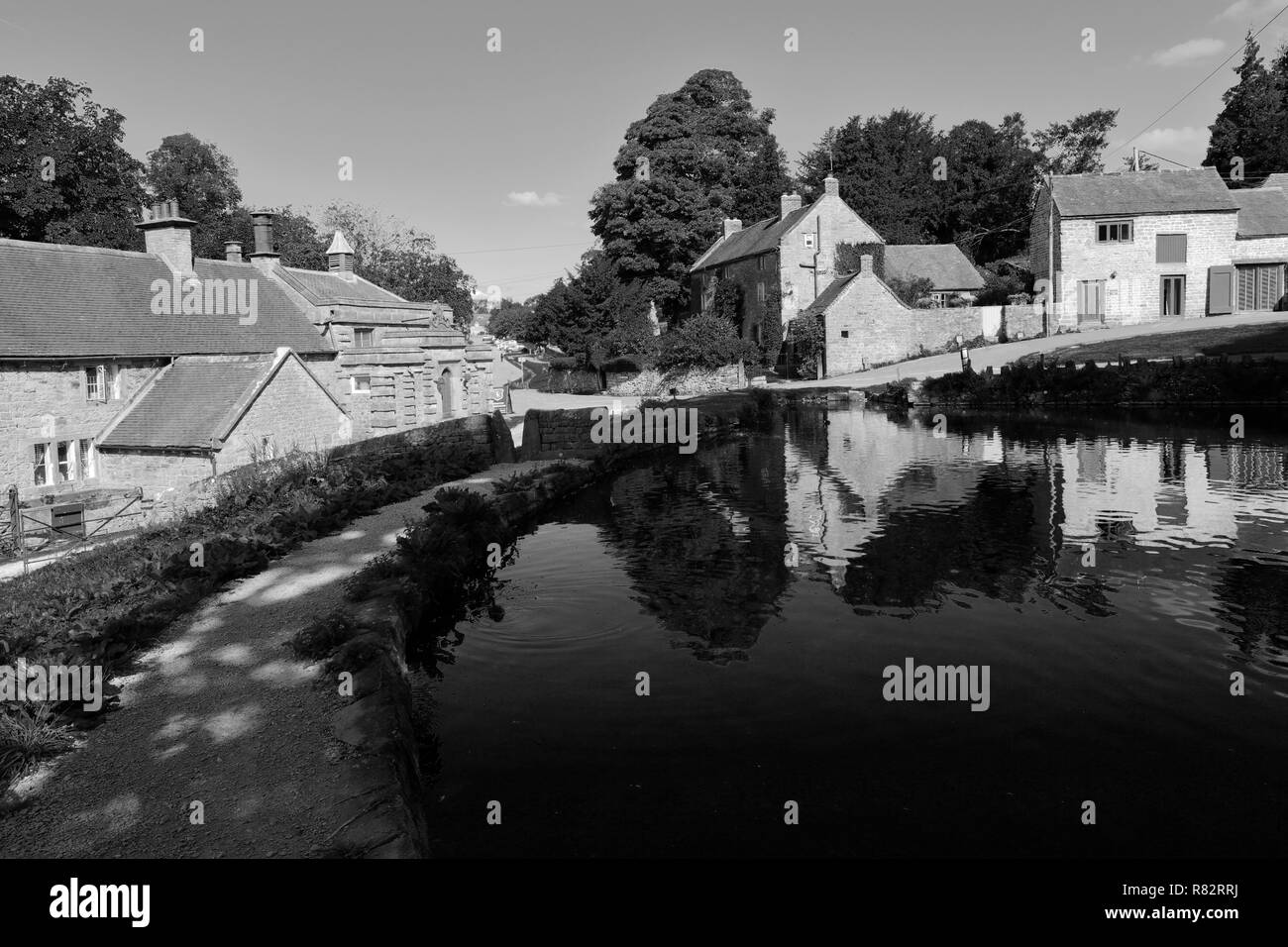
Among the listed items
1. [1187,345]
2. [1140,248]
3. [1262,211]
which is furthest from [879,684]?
[1262,211]

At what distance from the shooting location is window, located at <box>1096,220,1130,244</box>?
150 feet

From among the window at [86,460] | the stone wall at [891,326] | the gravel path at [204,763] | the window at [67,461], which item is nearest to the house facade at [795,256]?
the stone wall at [891,326]

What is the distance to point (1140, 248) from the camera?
45.8 meters

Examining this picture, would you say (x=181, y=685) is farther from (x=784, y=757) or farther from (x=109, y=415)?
(x=109, y=415)

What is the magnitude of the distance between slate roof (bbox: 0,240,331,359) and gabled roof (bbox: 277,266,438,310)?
3.05 m

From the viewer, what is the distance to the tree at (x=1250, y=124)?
199 feet

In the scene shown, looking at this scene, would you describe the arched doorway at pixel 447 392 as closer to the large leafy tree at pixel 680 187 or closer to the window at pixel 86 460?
the window at pixel 86 460

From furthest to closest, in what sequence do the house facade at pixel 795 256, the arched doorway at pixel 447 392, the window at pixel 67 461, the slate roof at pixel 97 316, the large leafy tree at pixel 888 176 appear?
the large leafy tree at pixel 888 176, the house facade at pixel 795 256, the arched doorway at pixel 447 392, the slate roof at pixel 97 316, the window at pixel 67 461

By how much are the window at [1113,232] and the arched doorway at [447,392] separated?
111ft

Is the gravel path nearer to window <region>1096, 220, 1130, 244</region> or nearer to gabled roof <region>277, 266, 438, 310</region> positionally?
gabled roof <region>277, 266, 438, 310</region>

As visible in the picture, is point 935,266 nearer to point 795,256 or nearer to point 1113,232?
point 1113,232

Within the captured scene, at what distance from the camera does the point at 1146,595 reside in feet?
38.8

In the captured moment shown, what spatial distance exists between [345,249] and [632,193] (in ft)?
66.2
